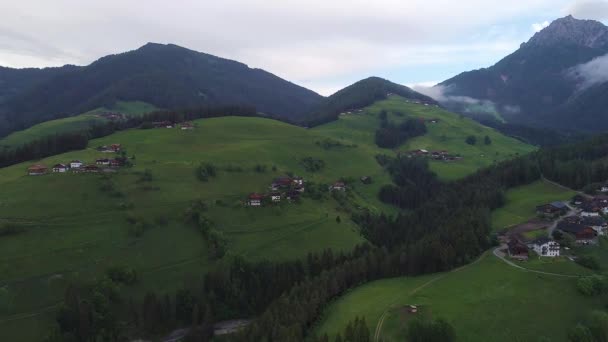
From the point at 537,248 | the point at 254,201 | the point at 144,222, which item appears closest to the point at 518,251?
the point at 537,248

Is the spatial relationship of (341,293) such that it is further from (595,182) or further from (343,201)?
(595,182)

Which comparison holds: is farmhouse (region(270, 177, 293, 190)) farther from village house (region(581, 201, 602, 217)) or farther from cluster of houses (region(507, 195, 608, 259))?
village house (region(581, 201, 602, 217))

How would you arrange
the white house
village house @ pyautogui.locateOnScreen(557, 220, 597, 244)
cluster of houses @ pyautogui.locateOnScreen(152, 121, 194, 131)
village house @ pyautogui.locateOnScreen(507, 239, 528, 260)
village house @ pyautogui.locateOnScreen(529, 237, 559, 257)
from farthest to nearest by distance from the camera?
cluster of houses @ pyautogui.locateOnScreen(152, 121, 194, 131) → the white house → village house @ pyautogui.locateOnScreen(557, 220, 597, 244) → village house @ pyautogui.locateOnScreen(507, 239, 528, 260) → village house @ pyautogui.locateOnScreen(529, 237, 559, 257)

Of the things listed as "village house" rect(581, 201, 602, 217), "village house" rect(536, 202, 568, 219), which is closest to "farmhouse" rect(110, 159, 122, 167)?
"village house" rect(536, 202, 568, 219)

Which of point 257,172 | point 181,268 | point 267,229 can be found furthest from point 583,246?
point 257,172

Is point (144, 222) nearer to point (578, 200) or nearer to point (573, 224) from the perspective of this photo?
point (573, 224)

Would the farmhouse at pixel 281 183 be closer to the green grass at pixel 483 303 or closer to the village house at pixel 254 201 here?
the village house at pixel 254 201
